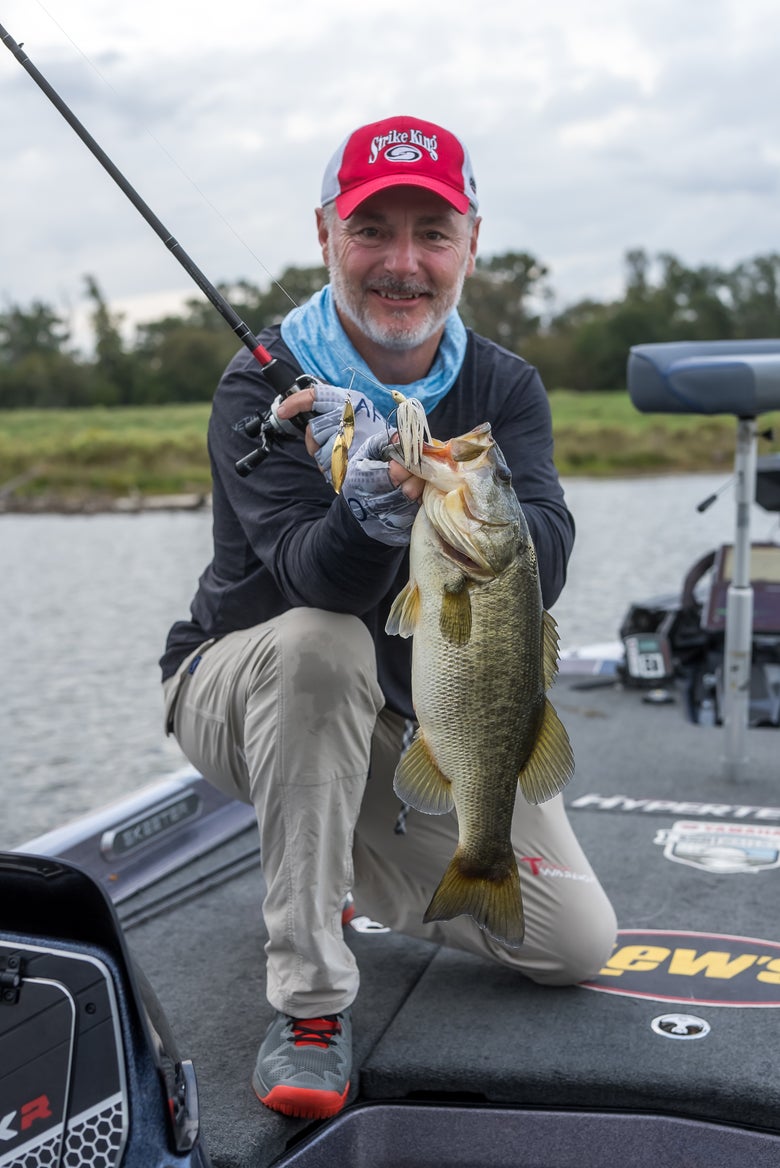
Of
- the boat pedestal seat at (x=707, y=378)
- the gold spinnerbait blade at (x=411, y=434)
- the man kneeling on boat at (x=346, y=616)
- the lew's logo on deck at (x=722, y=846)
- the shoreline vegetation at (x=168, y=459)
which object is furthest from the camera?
the shoreline vegetation at (x=168, y=459)

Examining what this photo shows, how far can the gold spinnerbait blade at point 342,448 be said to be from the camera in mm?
2354

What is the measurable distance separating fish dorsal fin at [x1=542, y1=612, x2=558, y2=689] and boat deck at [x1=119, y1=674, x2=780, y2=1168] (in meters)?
0.79

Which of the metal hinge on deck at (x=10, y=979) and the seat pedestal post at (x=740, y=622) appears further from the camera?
the seat pedestal post at (x=740, y=622)

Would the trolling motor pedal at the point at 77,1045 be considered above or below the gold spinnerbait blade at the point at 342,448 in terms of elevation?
below

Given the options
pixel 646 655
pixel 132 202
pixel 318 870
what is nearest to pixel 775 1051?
pixel 318 870

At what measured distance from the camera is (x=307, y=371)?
2938 millimetres

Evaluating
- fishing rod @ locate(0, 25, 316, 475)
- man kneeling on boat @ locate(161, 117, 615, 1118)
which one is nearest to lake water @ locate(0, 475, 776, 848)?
man kneeling on boat @ locate(161, 117, 615, 1118)

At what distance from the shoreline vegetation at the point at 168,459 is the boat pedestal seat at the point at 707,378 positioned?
28.6 metres

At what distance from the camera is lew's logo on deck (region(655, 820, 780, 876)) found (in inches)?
143

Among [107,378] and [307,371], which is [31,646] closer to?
[307,371]

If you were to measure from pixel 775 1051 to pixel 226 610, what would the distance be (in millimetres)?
1501

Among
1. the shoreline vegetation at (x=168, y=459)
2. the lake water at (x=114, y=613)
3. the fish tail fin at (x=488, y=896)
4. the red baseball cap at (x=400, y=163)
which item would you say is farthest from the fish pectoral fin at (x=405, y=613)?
the shoreline vegetation at (x=168, y=459)

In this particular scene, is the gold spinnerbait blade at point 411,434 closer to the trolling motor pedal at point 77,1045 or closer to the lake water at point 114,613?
the trolling motor pedal at point 77,1045

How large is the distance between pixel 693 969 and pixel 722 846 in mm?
920
